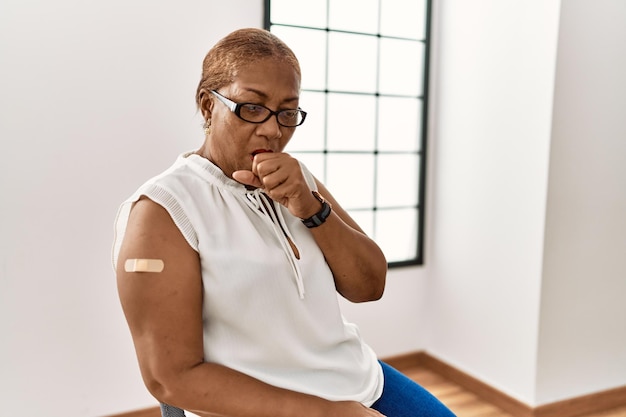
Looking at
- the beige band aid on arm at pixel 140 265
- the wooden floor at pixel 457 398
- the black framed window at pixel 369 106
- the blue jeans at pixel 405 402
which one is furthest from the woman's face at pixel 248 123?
the wooden floor at pixel 457 398

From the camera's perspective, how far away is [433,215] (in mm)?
2971

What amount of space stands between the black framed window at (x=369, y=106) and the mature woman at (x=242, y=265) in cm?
154

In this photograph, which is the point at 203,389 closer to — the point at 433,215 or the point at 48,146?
the point at 48,146

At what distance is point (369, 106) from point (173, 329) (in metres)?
2.15

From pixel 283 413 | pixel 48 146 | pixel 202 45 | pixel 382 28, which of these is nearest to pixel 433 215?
pixel 382 28

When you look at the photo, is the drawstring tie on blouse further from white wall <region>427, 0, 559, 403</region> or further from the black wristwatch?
white wall <region>427, 0, 559, 403</region>

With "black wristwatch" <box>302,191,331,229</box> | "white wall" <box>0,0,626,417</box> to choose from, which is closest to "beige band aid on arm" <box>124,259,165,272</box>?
"black wristwatch" <box>302,191,331,229</box>

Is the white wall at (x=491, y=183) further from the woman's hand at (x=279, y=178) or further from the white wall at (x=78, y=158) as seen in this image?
the woman's hand at (x=279, y=178)

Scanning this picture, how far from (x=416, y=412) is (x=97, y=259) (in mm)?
1469

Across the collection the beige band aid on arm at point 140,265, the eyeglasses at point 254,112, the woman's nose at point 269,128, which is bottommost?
the beige band aid on arm at point 140,265

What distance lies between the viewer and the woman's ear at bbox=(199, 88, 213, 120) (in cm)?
106

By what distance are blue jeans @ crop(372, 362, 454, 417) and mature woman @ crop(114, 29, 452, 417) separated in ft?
0.25

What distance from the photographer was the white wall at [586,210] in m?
2.23

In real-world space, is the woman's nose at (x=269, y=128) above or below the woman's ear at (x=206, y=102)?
below
